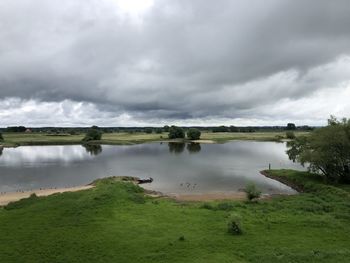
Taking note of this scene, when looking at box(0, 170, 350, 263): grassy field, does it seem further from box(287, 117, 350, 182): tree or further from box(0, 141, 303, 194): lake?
box(0, 141, 303, 194): lake

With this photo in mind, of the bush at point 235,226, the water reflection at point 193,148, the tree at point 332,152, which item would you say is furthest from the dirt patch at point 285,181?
the water reflection at point 193,148

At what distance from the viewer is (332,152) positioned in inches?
1852

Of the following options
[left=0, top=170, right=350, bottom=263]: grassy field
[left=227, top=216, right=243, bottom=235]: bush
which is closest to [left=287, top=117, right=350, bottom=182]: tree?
[left=0, top=170, right=350, bottom=263]: grassy field

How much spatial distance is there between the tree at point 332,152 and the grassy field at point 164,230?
10446 mm

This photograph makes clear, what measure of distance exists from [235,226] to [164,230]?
5365 mm

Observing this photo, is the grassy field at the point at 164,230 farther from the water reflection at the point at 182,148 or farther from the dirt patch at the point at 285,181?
the water reflection at the point at 182,148

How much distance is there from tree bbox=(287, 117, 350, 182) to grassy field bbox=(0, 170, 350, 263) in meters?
10.4

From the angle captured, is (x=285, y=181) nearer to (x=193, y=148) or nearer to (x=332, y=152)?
(x=332, y=152)

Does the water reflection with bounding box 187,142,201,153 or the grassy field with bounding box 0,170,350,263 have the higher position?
the water reflection with bounding box 187,142,201,153

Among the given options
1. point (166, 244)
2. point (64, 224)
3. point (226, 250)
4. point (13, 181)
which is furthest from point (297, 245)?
point (13, 181)

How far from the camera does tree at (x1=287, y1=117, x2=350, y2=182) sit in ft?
154

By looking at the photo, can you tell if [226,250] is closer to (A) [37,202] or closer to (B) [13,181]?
(A) [37,202]

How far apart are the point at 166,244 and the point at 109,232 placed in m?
5.15

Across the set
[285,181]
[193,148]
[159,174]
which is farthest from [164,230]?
[193,148]
